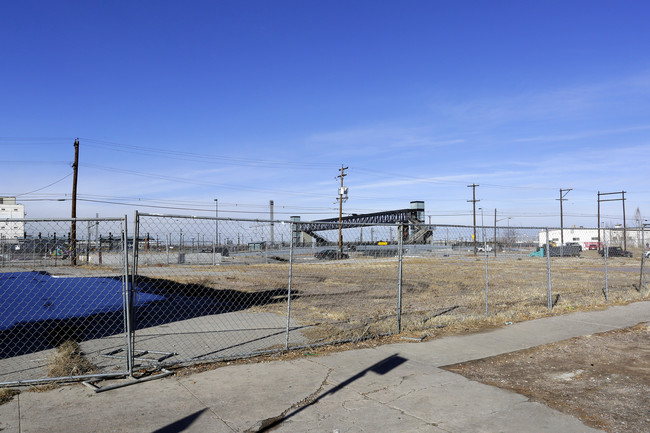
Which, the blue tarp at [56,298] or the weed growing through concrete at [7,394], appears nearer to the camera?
the weed growing through concrete at [7,394]

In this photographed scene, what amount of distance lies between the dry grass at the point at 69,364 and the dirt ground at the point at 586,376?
15.7ft

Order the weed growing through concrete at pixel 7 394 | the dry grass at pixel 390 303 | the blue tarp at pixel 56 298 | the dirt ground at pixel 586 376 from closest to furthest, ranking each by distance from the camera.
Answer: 1. the dirt ground at pixel 586 376
2. the weed growing through concrete at pixel 7 394
3. the dry grass at pixel 390 303
4. the blue tarp at pixel 56 298

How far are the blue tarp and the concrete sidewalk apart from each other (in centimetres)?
599

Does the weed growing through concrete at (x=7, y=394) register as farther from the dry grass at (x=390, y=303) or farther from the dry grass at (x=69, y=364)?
the dry grass at (x=390, y=303)

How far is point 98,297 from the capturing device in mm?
13781

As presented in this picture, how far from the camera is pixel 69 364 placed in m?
5.96

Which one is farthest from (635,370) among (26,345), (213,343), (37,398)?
(26,345)

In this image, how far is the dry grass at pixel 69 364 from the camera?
5668 mm

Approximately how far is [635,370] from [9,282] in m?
19.6

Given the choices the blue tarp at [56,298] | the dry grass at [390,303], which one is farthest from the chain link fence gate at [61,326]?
the dry grass at [390,303]

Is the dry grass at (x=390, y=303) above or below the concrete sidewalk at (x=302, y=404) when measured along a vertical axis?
below

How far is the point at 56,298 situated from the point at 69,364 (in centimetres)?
872

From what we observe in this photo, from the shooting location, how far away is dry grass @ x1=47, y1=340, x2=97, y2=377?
5668mm

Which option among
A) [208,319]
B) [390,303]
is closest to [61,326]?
[208,319]
